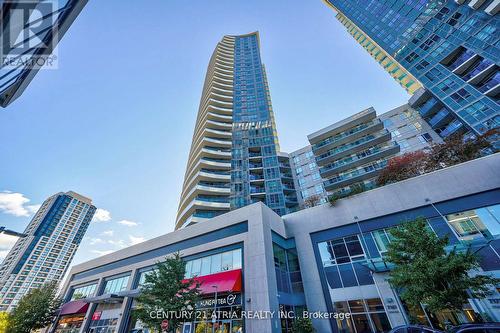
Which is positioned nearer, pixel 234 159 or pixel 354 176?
pixel 354 176

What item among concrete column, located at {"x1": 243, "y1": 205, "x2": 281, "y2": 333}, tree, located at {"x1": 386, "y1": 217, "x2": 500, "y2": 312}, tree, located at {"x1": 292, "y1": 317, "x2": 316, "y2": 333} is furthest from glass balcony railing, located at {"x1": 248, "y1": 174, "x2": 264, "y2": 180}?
tree, located at {"x1": 386, "y1": 217, "x2": 500, "y2": 312}

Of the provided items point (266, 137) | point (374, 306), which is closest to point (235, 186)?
point (266, 137)

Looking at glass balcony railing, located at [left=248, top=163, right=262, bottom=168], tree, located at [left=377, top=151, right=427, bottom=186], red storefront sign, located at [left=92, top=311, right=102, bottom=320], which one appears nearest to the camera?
tree, located at [left=377, top=151, right=427, bottom=186]

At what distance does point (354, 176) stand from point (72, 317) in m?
49.5

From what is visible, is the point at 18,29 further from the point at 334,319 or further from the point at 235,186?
the point at 235,186

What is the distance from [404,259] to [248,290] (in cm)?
1110

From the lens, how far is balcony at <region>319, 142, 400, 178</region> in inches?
1450

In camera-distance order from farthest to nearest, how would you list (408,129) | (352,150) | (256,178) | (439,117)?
(256,178) → (352,150) → (408,129) → (439,117)

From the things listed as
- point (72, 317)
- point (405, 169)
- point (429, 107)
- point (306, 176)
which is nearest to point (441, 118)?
point (429, 107)

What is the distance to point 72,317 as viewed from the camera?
91.2 ft

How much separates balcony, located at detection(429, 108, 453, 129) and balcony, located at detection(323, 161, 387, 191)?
10731 mm

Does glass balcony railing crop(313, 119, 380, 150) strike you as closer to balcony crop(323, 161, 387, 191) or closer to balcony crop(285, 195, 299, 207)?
balcony crop(323, 161, 387, 191)

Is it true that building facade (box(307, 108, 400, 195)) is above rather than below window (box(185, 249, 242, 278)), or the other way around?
above

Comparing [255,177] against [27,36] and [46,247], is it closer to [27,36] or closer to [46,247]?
[27,36]
